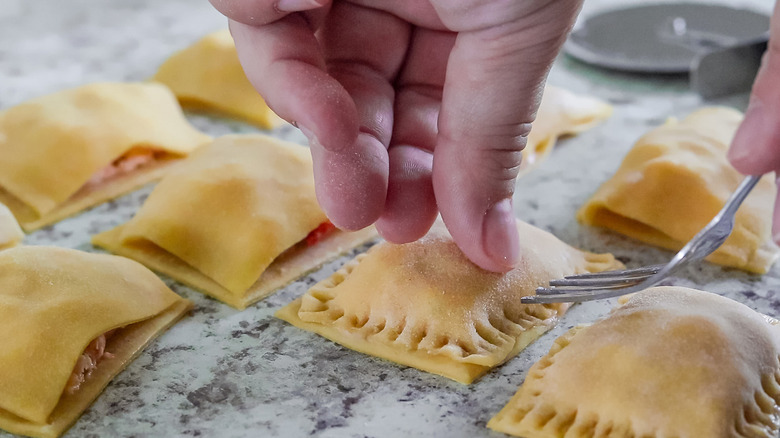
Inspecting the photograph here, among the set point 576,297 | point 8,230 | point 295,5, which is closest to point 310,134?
point 295,5

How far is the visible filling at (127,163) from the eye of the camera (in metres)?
2.34

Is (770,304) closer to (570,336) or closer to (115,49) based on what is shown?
(570,336)

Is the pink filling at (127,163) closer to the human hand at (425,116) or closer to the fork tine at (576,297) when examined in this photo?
the human hand at (425,116)

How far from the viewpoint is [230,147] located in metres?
2.12

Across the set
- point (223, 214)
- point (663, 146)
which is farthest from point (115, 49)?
point (663, 146)

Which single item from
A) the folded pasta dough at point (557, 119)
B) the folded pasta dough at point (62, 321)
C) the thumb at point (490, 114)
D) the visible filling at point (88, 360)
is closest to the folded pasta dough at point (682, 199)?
the folded pasta dough at point (557, 119)

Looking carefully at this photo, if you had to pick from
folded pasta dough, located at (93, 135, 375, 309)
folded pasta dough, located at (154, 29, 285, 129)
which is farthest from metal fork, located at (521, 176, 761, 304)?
folded pasta dough, located at (154, 29, 285, 129)

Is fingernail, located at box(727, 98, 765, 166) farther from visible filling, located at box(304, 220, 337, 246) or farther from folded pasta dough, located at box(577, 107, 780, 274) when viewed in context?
visible filling, located at box(304, 220, 337, 246)

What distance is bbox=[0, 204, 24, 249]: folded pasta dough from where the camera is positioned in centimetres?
198

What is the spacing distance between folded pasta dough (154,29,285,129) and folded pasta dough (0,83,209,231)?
0.74 ft

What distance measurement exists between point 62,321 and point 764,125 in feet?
4.04

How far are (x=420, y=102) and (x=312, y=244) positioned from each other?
1.51 feet

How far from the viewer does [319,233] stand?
80.1 inches

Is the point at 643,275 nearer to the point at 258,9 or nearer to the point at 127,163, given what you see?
the point at 258,9
